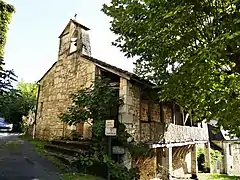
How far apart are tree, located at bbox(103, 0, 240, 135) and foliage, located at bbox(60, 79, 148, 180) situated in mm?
2015

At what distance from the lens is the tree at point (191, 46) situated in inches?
267

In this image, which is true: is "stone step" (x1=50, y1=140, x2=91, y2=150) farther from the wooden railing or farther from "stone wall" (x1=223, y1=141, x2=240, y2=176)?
"stone wall" (x1=223, y1=141, x2=240, y2=176)

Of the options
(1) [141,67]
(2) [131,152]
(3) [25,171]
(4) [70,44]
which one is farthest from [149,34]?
(4) [70,44]

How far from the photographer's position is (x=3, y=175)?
24.3ft

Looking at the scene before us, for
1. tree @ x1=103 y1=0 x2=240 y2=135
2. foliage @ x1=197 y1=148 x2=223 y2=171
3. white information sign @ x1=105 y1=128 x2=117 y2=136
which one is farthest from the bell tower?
foliage @ x1=197 y1=148 x2=223 y2=171

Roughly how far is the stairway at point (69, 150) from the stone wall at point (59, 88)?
159cm

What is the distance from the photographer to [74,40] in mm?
14086

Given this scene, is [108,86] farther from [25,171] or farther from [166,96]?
[25,171]

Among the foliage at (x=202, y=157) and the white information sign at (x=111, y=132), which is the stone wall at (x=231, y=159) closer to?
the foliage at (x=202, y=157)

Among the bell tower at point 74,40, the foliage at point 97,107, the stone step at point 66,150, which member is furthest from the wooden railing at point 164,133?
the bell tower at point 74,40

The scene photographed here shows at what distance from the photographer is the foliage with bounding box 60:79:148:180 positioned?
9.02m

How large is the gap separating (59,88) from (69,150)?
206 inches

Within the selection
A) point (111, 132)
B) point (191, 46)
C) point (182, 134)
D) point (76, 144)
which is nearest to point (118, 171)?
point (111, 132)

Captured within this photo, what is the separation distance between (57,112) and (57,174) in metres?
6.19
